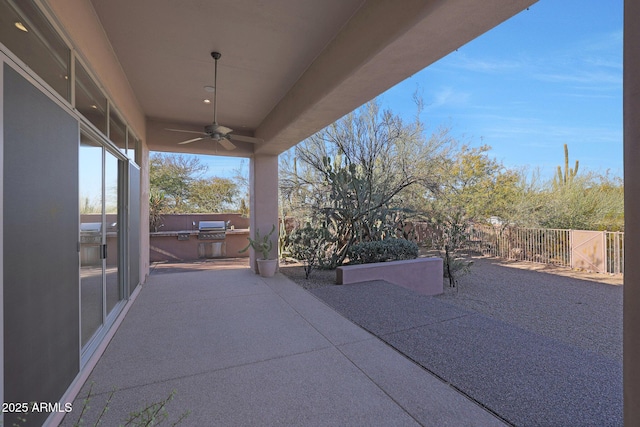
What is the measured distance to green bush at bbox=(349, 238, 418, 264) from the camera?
630cm

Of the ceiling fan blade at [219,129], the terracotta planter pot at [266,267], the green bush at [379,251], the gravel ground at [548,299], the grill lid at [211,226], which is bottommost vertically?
the gravel ground at [548,299]

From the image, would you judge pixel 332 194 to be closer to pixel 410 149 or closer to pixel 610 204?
pixel 410 149

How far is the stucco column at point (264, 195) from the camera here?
6.49m

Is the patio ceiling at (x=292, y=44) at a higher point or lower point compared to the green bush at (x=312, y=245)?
higher

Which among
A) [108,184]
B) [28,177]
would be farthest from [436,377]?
[108,184]

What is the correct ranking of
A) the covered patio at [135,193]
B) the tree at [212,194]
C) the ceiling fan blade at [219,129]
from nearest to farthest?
1. the covered patio at [135,193]
2. the ceiling fan blade at [219,129]
3. the tree at [212,194]

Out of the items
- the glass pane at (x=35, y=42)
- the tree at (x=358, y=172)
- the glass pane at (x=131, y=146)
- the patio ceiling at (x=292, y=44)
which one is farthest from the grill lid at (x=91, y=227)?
the tree at (x=358, y=172)

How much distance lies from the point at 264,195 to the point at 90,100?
4035 mm

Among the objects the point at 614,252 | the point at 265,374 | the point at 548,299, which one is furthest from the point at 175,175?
the point at 614,252

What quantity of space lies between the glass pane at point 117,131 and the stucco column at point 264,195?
275cm

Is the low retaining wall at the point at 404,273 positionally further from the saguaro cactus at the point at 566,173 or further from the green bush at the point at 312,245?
the saguaro cactus at the point at 566,173
